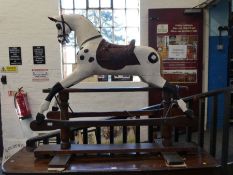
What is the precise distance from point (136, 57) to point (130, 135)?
2441mm

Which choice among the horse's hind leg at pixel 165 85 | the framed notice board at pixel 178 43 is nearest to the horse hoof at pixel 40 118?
the horse's hind leg at pixel 165 85

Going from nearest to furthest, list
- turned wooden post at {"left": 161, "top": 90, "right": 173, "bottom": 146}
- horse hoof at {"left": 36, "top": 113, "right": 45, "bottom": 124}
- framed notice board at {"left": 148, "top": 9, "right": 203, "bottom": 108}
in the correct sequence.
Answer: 1. horse hoof at {"left": 36, "top": 113, "right": 45, "bottom": 124}
2. turned wooden post at {"left": 161, "top": 90, "right": 173, "bottom": 146}
3. framed notice board at {"left": 148, "top": 9, "right": 203, "bottom": 108}

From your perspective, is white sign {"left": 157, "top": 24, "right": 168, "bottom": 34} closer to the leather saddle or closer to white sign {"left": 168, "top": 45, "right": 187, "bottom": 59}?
white sign {"left": 168, "top": 45, "right": 187, "bottom": 59}

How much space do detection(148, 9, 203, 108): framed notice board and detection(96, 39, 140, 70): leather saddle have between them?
7.70 feet

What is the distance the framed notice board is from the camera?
394cm

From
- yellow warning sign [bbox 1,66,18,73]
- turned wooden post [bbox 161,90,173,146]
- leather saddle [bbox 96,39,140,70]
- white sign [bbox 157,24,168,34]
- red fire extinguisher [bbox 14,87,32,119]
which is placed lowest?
red fire extinguisher [bbox 14,87,32,119]

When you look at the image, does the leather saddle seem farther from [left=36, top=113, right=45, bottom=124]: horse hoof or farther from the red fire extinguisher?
the red fire extinguisher

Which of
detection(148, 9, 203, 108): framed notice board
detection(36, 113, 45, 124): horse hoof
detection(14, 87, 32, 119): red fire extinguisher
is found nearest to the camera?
detection(36, 113, 45, 124): horse hoof

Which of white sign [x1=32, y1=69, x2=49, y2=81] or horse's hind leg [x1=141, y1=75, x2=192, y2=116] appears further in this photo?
white sign [x1=32, y1=69, x2=49, y2=81]

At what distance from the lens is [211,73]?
404 cm

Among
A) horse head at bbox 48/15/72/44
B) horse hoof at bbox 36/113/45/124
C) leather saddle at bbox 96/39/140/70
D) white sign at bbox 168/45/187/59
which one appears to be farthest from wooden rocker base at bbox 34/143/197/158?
white sign at bbox 168/45/187/59

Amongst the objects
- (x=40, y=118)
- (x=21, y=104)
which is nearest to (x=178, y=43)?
(x=21, y=104)

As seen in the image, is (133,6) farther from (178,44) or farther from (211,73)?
(211,73)

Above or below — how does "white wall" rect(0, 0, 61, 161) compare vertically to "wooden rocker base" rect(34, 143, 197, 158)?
above
